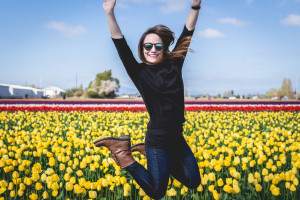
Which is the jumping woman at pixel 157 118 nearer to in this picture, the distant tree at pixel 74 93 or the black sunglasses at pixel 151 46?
the black sunglasses at pixel 151 46

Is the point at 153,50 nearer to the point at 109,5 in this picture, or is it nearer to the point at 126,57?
the point at 126,57

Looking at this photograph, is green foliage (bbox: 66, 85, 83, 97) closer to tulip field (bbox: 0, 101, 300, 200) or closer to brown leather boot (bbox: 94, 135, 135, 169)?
tulip field (bbox: 0, 101, 300, 200)

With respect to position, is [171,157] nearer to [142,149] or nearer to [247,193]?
[142,149]

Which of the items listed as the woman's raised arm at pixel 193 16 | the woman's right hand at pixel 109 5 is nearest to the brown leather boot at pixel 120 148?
the woman's right hand at pixel 109 5

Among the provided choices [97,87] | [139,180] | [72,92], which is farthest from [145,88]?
[72,92]

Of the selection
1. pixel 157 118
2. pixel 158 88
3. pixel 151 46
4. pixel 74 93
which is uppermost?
pixel 74 93

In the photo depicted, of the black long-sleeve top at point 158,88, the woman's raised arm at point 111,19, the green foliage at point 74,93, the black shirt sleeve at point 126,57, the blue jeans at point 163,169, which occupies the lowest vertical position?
the blue jeans at point 163,169

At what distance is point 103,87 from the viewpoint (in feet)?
172

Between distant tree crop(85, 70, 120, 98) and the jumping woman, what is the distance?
4582cm

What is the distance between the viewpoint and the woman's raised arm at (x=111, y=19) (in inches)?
84.7

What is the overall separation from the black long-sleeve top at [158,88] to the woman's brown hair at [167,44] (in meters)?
0.15

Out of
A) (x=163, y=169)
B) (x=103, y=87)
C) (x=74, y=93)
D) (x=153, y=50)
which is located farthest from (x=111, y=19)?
(x=74, y=93)

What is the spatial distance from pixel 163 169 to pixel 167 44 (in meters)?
1.19

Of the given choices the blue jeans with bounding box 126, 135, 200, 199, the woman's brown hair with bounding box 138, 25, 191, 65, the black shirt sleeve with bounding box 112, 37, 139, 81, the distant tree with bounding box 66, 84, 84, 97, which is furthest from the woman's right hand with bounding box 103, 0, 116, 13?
the distant tree with bounding box 66, 84, 84, 97
